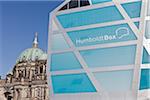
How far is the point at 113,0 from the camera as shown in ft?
77.5

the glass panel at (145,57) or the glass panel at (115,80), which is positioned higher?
the glass panel at (145,57)

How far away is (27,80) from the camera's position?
75812 mm

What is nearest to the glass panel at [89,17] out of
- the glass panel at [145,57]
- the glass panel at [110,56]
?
the glass panel at [110,56]

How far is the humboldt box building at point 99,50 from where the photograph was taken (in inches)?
876

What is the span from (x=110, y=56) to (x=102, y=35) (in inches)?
65.7

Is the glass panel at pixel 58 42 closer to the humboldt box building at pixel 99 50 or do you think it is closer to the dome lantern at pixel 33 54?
the humboldt box building at pixel 99 50

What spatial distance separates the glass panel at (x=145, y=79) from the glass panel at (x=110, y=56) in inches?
40.4

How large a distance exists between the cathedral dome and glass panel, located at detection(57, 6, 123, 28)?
5483 cm

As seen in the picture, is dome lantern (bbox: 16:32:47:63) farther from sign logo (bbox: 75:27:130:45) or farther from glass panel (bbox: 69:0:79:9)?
sign logo (bbox: 75:27:130:45)

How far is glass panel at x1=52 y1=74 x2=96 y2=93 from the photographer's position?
78.5 ft

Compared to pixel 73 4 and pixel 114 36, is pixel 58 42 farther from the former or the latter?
pixel 114 36

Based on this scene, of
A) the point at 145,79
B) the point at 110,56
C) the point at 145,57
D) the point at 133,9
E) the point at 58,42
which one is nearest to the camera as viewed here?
the point at 145,79

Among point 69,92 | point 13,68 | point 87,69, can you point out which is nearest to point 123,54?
point 87,69

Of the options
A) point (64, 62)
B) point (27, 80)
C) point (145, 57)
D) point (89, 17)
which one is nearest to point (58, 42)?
point (64, 62)
